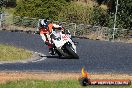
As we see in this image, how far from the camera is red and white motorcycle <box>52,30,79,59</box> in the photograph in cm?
2241

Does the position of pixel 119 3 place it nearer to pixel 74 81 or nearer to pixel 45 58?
pixel 45 58

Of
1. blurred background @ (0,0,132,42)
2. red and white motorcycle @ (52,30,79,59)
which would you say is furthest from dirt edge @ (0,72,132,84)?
blurred background @ (0,0,132,42)

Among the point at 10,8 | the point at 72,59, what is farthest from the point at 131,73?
the point at 10,8

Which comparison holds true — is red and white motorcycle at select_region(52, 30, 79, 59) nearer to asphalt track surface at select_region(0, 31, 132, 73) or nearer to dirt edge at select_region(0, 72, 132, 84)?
asphalt track surface at select_region(0, 31, 132, 73)

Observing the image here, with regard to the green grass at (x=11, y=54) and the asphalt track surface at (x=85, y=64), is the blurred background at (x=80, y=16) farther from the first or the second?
the green grass at (x=11, y=54)

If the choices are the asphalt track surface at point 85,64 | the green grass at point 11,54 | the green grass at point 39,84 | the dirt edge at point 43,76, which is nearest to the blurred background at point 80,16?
the asphalt track surface at point 85,64

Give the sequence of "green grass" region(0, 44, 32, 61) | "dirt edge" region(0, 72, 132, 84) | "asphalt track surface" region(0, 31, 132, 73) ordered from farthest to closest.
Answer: "green grass" region(0, 44, 32, 61)
"asphalt track surface" region(0, 31, 132, 73)
"dirt edge" region(0, 72, 132, 84)

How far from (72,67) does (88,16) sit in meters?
26.8

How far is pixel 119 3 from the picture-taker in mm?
44594

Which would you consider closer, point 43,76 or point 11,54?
point 43,76

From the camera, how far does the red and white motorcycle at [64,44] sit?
22.4m

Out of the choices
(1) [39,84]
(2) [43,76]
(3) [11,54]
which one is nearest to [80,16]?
(3) [11,54]

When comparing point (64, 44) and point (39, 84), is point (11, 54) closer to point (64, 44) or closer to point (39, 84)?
point (64, 44)

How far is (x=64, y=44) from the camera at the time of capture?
22438mm
